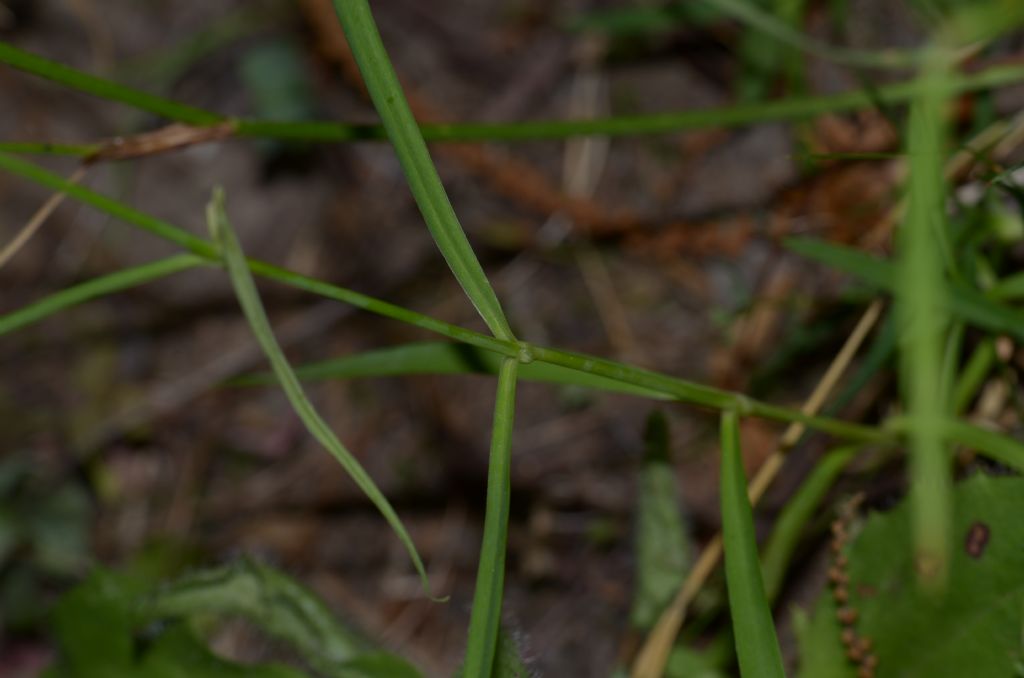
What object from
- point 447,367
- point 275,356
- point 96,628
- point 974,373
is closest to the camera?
point 275,356

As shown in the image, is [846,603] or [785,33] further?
[785,33]

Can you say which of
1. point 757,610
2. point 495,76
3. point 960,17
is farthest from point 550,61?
point 757,610

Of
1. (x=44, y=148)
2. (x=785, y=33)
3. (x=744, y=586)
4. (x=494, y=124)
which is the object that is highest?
(x=785, y=33)

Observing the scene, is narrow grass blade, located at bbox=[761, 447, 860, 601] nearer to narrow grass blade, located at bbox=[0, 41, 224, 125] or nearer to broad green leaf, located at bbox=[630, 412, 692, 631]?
broad green leaf, located at bbox=[630, 412, 692, 631]

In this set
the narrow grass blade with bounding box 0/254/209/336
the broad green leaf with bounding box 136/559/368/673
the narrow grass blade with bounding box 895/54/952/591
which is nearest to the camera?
the narrow grass blade with bounding box 895/54/952/591

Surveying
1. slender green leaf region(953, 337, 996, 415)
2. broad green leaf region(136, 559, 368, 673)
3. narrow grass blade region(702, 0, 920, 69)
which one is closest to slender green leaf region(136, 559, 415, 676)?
broad green leaf region(136, 559, 368, 673)

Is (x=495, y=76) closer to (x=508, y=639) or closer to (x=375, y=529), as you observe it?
(x=375, y=529)

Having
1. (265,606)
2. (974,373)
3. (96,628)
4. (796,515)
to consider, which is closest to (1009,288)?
(974,373)

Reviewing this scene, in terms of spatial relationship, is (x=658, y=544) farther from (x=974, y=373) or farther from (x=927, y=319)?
(x=927, y=319)
